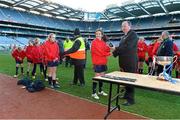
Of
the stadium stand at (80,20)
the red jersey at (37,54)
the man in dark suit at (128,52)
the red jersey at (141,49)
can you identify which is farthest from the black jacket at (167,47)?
the stadium stand at (80,20)

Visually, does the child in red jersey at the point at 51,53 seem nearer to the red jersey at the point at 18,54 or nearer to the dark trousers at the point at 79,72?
the dark trousers at the point at 79,72

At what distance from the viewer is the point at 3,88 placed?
8.99 m

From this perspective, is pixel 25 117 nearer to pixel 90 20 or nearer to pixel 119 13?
pixel 119 13

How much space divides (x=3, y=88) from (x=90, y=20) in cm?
Result: 6505

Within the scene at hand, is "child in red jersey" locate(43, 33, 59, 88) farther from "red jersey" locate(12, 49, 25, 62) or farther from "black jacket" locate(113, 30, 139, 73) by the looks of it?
"red jersey" locate(12, 49, 25, 62)

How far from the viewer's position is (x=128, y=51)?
22.2ft

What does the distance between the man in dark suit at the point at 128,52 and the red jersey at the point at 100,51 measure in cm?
93

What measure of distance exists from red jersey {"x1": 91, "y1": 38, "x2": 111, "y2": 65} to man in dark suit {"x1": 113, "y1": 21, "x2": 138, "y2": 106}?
934mm

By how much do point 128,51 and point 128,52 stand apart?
0.10 feet

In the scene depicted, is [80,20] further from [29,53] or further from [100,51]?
[100,51]

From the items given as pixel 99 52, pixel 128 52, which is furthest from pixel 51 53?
pixel 128 52

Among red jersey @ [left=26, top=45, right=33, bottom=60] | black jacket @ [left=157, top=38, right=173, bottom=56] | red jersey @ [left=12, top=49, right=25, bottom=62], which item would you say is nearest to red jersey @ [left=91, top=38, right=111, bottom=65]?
black jacket @ [left=157, top=38, right=173, bottom=56]

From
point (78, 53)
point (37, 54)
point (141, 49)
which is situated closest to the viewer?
point (78, 53)

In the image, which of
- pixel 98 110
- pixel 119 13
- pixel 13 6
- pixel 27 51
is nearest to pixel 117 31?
pixel 119 13
